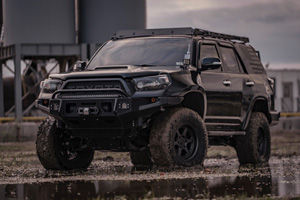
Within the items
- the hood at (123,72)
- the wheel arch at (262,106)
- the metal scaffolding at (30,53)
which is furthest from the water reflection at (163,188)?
the metal scaffolding at (30,53)

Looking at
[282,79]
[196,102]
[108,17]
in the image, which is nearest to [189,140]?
[196,102]

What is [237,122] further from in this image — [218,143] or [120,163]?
[120,163]

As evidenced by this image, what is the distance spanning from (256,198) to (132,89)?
340cm

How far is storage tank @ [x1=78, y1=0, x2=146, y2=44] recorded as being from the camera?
3847 centimetres

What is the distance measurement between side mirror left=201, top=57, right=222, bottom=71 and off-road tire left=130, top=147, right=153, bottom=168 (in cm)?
216

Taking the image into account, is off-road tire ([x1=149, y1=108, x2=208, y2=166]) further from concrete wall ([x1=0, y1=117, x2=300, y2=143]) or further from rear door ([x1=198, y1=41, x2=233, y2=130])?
concrete wall ([x1=0, y1=117, x2=300, y2=143])

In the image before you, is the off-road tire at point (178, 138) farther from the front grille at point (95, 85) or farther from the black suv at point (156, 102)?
the front grille at point (95, 85)

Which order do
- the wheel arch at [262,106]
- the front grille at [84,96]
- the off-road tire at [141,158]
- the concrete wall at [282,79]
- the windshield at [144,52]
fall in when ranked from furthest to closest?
the concrete wall at [282,79], the wheel arch at [262,106], the off-road tire at [141,158], the windshield at [144,52], the front grille at [84,96]

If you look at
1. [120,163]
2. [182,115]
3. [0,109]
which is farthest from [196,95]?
[0,109]

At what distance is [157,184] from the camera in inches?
364

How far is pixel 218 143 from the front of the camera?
13.2 m

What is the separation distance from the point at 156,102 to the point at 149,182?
4.84 ft

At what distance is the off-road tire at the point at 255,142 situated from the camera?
44.2ft

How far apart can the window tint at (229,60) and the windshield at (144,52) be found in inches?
48.9
